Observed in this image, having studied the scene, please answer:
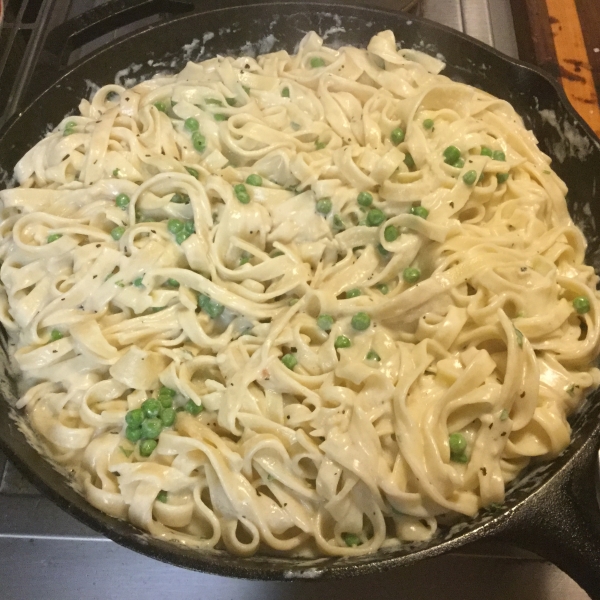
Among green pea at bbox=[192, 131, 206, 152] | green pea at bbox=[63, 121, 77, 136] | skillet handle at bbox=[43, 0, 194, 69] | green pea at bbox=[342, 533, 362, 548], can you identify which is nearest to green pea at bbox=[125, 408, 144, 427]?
green pea at bbox=[342, 533, 362, 548]

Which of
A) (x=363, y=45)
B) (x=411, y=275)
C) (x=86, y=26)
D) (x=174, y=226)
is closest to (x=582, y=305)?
(x=411, y=275)

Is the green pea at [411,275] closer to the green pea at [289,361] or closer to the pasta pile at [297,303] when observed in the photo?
the pasta pile at [297,303]

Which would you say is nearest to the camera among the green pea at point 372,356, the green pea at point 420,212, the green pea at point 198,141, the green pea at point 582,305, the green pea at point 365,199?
the green pea at point 372,356

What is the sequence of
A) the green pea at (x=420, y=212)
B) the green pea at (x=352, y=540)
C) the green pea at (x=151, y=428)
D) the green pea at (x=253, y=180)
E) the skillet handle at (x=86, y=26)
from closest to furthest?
the green pea at (x=352, y=540) → the green pea at (x=151, y=428) → the green pea at (x=420, y=212) → the green pea at (x=253, y=180) → the skillet handle at (x=86, y=26)

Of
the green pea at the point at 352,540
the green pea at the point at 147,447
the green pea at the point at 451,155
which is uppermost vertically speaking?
Result: the green pea at the point at 451,155

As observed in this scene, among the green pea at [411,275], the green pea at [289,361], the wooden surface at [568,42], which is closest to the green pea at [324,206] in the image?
the green pea at [411,275]

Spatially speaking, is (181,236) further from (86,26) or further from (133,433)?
(86,26)

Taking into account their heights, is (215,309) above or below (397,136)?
below
